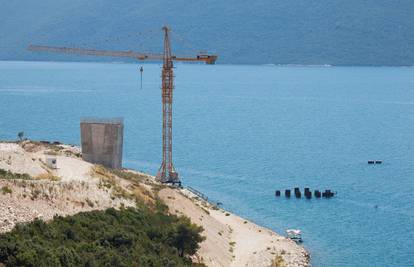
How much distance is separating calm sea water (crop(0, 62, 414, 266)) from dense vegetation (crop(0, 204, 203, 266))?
8413mm

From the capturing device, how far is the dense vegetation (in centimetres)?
2412

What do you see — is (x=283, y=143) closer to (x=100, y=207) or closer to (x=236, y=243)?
(x=236, y=243)

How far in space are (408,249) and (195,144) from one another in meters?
40.7

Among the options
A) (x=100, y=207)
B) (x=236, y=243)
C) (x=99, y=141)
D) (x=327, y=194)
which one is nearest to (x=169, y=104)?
(x=99, y=141)

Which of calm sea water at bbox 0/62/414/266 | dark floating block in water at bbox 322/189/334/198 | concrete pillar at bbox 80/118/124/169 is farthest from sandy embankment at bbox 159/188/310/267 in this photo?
dark floating block in water at bbox 322/189/334/198

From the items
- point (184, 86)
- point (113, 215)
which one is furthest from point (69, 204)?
point (184, 86)

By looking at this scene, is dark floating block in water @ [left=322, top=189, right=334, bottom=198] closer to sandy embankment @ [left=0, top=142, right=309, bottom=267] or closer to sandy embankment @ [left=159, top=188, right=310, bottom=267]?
sandy embankment @ [left=0, top=142, right=309, bottom=267]

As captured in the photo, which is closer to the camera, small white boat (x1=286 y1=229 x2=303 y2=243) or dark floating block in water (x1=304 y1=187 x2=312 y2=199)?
small white boat (x1=286 y1=229 x2=303 y2=243)

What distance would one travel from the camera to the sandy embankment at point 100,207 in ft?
91.9

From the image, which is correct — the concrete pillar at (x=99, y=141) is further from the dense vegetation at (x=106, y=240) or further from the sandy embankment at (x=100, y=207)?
the dense vegetation at (x=106, y=240)

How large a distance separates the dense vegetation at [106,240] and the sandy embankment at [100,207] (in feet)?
2.15

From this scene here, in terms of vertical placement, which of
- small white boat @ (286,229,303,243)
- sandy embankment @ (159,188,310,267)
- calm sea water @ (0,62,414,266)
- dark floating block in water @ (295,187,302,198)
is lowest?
calm sea water @ (0,62,414,266)

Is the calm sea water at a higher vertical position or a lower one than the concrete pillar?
lower

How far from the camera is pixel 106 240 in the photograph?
28438 mm
